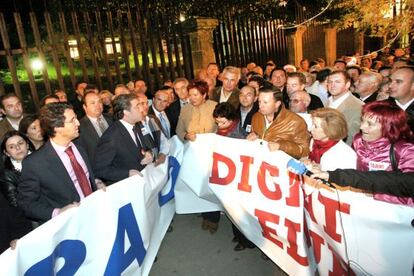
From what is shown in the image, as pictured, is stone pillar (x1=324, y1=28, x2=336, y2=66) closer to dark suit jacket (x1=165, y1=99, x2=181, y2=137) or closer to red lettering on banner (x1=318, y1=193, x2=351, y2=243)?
dark suit jacket (x1=165, y1=99, x2=181, y2=137)

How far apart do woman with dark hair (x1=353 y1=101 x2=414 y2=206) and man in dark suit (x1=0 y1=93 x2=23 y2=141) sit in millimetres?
4527

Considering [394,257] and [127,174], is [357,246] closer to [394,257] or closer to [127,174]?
[394,257]

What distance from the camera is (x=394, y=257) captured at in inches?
103

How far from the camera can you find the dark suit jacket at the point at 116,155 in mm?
3582

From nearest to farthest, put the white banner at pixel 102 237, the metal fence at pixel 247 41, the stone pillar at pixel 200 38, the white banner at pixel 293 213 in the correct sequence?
the white banner at pixel 102 237 → the white banner at pixel 293 213 → the stone pillar at pixel 200 38 → the metal fence at pixel 247 41

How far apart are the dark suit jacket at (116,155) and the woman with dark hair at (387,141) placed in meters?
2.32

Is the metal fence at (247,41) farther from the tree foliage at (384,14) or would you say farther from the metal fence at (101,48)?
the tree foliage at (384,14)

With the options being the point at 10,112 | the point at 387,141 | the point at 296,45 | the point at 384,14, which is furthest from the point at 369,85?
the point at 296,45

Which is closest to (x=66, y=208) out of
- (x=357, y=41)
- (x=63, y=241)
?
(x=63, y=241)

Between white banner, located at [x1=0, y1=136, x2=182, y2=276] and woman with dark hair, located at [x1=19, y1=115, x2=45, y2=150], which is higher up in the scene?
woman with dark hair, located at [x1=19, y1=115, x2=45, y2=150]

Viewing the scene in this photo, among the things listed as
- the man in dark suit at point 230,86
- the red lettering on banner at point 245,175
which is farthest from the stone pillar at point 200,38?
the red lettering on banner at point 245,175

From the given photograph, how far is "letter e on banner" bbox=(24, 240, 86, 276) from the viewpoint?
2.53 metres

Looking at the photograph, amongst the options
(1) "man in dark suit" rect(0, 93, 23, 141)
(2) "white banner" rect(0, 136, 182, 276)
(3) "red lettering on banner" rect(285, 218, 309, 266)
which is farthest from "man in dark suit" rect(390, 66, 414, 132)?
(1) "man in dark suit" rect(0, 93, 23, 141)

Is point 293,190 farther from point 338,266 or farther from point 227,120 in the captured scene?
point 227,120
